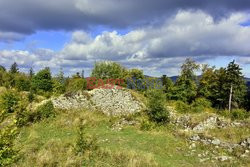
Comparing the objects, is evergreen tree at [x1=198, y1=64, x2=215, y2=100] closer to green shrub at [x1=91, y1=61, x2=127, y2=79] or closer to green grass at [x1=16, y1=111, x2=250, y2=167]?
green shrub at [x1=91, y1=61, x2=127, y2=79]

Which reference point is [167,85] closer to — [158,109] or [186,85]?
[186,85]

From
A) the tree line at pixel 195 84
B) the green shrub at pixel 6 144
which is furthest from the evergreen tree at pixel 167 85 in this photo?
the green shrub at pixel 6 144

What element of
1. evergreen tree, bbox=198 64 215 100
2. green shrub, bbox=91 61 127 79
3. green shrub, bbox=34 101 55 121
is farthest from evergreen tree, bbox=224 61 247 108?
green shrub, bbox=34 101 55 121

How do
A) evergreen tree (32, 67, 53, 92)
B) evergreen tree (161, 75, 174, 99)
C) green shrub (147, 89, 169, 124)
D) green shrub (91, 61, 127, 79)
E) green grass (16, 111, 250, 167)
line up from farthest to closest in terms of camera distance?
green shrub (91, 61, 127, 79) → evergreen tree (161, 75, 174, 99) → evergreen tree (32, 67, 53, 92) → green shrub (147, 89, 169, 124) → green grass (16, 111, 250, 167)

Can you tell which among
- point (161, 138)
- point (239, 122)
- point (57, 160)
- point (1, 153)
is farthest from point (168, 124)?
point (1, 153)

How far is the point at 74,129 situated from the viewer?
45.3 feet

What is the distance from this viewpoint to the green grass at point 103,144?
824 cm

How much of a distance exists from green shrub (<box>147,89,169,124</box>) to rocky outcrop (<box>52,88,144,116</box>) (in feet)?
9.55

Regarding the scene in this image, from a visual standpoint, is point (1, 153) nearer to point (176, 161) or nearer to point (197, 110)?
point (176, 161)

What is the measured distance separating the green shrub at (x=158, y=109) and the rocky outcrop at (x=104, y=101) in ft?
9.55

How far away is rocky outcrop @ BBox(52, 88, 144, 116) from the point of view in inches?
707

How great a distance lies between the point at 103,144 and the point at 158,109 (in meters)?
5.37

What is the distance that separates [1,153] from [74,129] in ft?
32.5

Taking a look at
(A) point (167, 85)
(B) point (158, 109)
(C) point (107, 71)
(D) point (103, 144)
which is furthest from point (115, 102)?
(C) point (107, 71)
